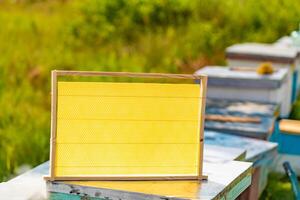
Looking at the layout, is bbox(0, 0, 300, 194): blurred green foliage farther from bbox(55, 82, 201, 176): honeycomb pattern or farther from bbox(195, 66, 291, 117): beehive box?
bbox(55, 82, 201, 176): honeycomb pattern

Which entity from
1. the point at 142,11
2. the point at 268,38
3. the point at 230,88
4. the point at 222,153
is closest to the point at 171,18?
the point at 142,11

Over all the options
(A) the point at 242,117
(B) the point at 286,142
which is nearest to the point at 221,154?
(A) the point at 242,117

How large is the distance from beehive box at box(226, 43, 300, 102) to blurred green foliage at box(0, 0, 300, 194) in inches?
56.1

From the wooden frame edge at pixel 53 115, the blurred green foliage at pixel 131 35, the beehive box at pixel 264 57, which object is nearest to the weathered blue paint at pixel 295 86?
the beehive box at pixel 264 57

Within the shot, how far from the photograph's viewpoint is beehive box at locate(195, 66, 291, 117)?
18.8 ft

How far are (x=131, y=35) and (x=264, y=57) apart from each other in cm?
335

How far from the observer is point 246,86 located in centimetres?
575

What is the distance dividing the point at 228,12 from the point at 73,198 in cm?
719

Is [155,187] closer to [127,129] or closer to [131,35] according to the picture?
[127,129]

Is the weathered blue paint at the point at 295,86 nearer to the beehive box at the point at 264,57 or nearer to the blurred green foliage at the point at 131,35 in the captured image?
the beehive box at the point at 264,57

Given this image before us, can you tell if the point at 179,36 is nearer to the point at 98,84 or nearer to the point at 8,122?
the point at 8,122

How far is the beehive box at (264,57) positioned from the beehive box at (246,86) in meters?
0.68

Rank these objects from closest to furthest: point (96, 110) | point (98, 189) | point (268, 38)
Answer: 1. point (98, 189)
2. point (96, 110)
3. point (268, 38)

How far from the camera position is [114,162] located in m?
3.14
